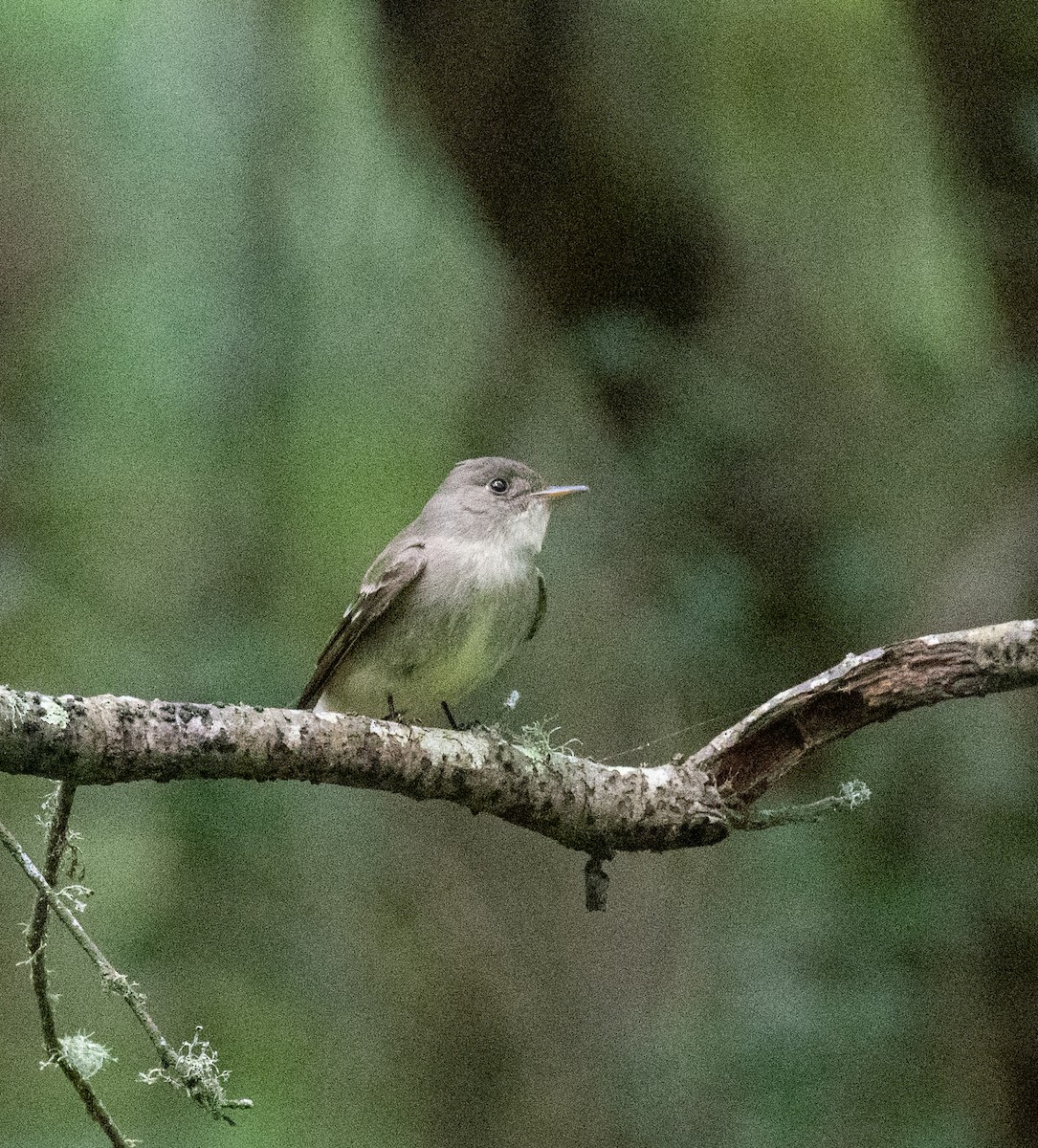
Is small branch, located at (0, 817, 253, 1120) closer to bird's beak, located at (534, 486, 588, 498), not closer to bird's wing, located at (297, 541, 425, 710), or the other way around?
bird's wing, located at (297, 541, 425, 710)

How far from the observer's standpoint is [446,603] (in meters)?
2.07

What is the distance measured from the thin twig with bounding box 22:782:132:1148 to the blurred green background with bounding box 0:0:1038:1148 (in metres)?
0.98

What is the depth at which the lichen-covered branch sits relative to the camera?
140 cm

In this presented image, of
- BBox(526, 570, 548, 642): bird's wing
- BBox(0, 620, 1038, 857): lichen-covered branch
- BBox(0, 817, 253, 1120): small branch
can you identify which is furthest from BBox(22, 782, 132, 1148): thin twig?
BBox(526, 570, 548, 642): bird's wing

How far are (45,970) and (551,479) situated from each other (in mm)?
1369

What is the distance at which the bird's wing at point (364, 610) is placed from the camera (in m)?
2.08

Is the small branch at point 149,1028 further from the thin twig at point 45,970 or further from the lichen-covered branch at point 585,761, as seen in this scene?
the lichen-covered branch at point 585,761

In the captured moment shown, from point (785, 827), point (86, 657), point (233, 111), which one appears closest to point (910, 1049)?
point (785, 827)

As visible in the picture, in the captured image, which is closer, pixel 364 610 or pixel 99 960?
pixel 99 960

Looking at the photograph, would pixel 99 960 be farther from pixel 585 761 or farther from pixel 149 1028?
pixel 585 761

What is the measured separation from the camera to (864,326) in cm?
237

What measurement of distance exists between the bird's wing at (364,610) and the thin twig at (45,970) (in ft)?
2.09

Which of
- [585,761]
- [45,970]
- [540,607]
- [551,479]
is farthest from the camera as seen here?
[551,479]

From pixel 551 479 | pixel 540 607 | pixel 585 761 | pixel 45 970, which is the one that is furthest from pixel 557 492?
pixel 45 970
